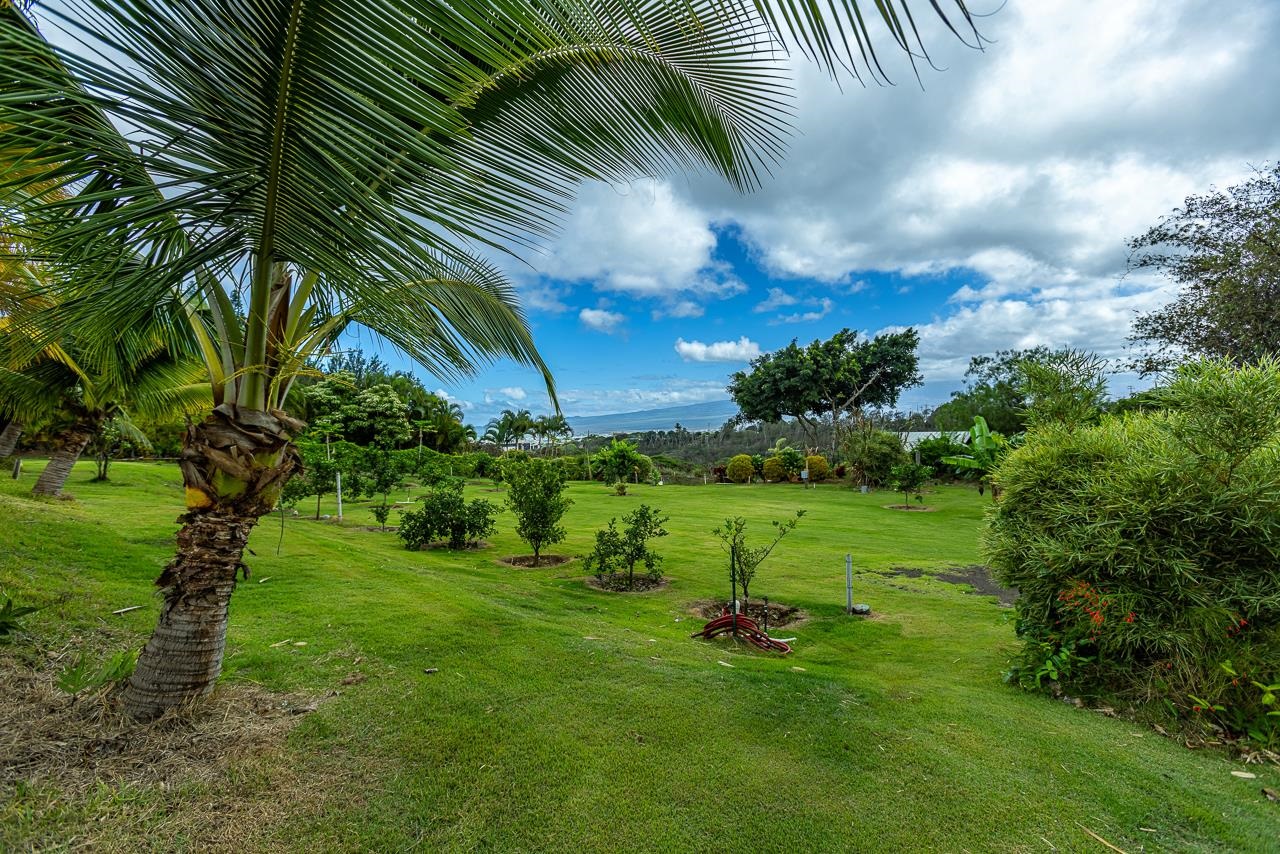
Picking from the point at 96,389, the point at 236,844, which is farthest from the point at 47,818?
the point at 96,389

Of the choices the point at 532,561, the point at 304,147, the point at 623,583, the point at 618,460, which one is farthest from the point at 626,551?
the point at 618,460

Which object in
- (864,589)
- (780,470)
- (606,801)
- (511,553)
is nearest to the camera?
(606,801)

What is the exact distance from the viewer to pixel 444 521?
10.4 metres

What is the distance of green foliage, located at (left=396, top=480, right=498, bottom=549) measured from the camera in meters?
10.3

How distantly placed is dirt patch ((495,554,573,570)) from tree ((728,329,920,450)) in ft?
86.2

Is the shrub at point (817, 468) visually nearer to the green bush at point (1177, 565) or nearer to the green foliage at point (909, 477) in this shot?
the green foliage at point (909, 477)

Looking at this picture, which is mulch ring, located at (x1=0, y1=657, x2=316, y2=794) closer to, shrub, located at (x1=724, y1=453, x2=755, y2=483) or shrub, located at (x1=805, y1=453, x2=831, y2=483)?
shrub, located at (x1=805, y1=453, x2=831, y2=483)

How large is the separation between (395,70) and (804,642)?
20.0 ft

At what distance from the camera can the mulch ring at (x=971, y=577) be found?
8.27 metres

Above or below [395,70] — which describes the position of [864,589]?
below

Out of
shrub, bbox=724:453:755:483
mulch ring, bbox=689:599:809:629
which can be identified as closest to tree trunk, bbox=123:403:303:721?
mulch ring, bbox=689:599:809:629

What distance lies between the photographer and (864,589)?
8.27 meters

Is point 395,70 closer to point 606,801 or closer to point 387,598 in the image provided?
point 606,801

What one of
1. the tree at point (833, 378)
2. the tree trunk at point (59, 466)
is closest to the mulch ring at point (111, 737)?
the tree trunk at point (59, 466)
